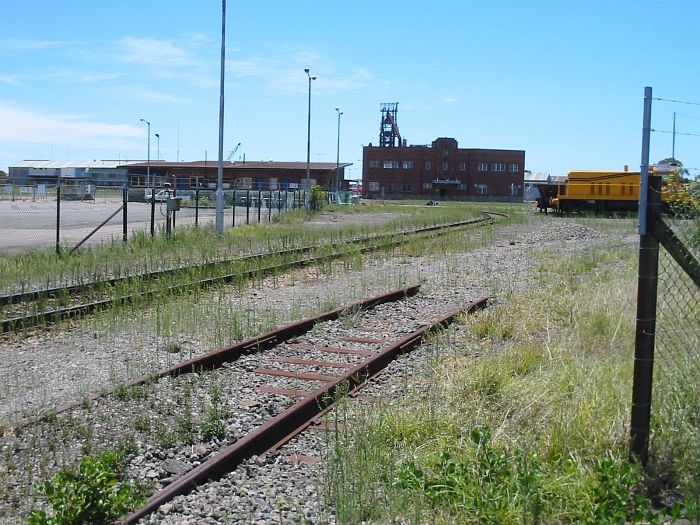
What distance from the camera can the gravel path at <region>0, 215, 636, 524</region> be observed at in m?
5.30

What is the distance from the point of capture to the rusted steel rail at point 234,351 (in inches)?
295

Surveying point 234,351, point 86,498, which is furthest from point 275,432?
point 234,351

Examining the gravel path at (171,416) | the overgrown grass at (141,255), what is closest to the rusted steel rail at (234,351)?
the gravel path at (171,416)

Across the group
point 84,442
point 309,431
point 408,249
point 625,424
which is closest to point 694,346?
point 625,424

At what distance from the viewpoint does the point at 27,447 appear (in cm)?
615

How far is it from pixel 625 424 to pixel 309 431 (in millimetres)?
2596

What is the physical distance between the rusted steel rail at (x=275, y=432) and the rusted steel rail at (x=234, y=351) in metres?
1.61

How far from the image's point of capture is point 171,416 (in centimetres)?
707

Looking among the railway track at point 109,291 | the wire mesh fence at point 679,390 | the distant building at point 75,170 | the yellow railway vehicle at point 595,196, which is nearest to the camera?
the wire mesh fence at point 679,390

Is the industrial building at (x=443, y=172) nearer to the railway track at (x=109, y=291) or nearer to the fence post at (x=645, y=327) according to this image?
the railway track at (x=109, y=291)

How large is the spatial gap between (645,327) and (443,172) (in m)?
112

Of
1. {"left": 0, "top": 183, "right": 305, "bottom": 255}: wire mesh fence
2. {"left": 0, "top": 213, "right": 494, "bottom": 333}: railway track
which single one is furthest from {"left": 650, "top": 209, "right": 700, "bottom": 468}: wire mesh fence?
{"left": 0, "top": 183, "right": 305, "bottom": 255}: wire mesh fence

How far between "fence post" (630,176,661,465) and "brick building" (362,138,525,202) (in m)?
110

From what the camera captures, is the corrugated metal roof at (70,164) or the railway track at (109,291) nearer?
the railway track at (109,291)
